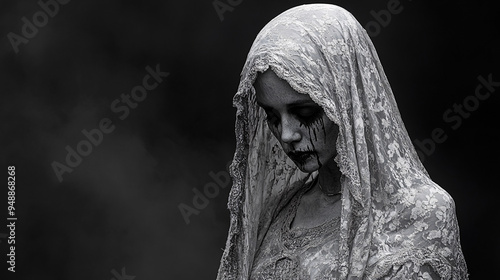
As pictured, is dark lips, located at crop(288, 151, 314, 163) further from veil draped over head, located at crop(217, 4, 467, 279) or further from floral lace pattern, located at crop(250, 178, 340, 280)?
floral lace pattern, located at crop(250, 178, 340, 280)

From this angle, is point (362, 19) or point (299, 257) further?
point (362, 19)

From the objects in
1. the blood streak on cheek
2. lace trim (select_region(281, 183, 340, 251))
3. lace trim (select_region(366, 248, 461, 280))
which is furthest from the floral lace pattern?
the blood streak on cheek

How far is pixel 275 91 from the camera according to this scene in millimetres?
4371

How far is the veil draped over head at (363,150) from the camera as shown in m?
4.32

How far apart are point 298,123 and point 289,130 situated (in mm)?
35

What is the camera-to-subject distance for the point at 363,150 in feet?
14.2

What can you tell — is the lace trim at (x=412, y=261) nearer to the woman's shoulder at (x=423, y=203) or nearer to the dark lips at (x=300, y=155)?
the woman's shoulder at (x=423, y=203)

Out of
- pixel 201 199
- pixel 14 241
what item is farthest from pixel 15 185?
pixel 201 199

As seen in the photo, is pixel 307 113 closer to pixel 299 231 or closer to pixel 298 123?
pixel 298 123

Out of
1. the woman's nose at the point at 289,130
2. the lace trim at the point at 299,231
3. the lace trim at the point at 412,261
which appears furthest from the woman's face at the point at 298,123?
the lace trim at the point at 412,261

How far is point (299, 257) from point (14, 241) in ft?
6.47

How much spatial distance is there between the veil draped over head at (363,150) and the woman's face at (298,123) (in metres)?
0.04

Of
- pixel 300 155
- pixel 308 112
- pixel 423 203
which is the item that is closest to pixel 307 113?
pixel 308 112

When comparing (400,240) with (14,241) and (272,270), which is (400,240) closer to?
(272,270)
